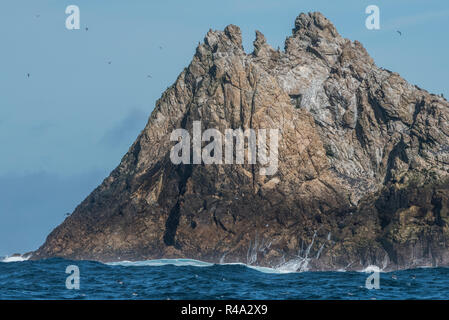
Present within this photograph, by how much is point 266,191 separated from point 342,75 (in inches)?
804

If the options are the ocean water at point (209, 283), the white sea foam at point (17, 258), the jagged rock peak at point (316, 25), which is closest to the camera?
the ocean water at point (209, 283)

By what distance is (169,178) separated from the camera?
98875 mm

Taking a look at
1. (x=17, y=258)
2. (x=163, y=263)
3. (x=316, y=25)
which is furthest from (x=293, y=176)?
(x=17, y=258)

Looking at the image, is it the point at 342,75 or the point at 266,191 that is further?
the point at 342,75

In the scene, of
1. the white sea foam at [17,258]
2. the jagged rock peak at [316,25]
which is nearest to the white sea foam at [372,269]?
the jagged rock peak at [316,25]

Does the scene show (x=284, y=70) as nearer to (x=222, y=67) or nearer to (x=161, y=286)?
(x=222, y=67)

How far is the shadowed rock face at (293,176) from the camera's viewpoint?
86.5 m

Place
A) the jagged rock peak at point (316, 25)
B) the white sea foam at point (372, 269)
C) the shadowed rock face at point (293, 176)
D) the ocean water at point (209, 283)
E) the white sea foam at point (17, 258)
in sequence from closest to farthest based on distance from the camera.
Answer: the ocean water at point (209, 283), the white sea foam at point (372, 269), the shadowed rock face at point (293, 176), the white sea foam at point (17, 258), the jagged rock peak at point (316, 25)

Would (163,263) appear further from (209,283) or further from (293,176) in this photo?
(209,283)

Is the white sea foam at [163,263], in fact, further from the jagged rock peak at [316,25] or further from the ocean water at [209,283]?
the jagged rock peak at [316,25]

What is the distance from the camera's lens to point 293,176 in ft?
308

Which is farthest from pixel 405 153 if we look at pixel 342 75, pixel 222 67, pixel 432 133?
pixel 222 67

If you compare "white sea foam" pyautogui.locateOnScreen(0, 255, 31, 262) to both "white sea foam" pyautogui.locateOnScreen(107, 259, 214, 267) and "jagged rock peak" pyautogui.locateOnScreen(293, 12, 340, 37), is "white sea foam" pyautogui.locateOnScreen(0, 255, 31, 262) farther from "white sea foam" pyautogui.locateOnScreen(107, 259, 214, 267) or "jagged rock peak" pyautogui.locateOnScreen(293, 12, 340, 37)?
"jagged rock peak" pyautogui.locateOnScreen(293, 12, 340, 37)

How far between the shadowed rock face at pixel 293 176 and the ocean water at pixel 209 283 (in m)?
6.67
